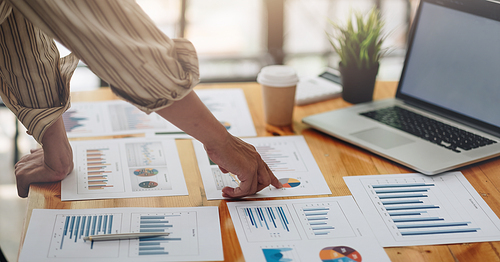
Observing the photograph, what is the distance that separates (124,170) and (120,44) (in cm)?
38

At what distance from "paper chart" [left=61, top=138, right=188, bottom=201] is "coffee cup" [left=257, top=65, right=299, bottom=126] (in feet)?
0.93

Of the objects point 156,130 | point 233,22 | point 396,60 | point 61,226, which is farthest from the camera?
point 396,60

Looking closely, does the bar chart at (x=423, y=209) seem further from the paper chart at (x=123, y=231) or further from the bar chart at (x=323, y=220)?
the paper chart at (x=123, y=231)

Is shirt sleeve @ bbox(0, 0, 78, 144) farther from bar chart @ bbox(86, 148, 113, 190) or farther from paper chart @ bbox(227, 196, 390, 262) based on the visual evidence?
paper chart @ bbox(227, 196, 390, 262)

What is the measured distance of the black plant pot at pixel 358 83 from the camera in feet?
4.33

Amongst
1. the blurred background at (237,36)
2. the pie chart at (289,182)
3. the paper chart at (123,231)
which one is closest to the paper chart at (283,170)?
the pie chart at (289,182)

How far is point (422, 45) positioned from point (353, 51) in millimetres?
190

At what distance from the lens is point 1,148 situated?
2.61 meters

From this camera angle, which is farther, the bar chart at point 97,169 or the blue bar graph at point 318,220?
the bar chart at point 97,169

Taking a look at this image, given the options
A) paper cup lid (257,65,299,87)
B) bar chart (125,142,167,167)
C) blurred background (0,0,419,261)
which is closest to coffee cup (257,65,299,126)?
paper cup lid (257,65,299,87)

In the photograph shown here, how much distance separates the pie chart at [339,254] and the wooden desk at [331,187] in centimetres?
6

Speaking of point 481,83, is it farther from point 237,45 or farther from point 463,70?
point 237,45

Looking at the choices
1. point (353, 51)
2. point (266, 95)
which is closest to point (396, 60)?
point (353, 51)

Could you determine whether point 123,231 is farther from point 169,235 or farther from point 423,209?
point 423,209
